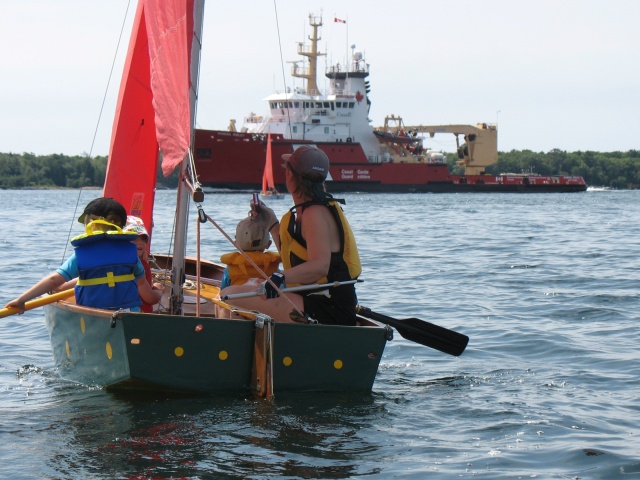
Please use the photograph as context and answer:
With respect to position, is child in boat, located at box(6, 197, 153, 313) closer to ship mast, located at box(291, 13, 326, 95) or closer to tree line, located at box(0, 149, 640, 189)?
ship mast, located at box(291, 13, 326, 95)

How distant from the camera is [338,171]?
5888cm

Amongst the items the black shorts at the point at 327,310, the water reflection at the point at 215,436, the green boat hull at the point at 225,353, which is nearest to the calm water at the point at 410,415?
the water reflection at the point at 215,436

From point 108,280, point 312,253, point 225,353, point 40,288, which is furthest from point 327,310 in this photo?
point 40,288

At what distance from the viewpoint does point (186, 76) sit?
655 centimetres

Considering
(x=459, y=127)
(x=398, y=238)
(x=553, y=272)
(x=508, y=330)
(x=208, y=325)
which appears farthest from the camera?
(x=459, y=127)

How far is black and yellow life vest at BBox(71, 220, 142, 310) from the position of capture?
612cm

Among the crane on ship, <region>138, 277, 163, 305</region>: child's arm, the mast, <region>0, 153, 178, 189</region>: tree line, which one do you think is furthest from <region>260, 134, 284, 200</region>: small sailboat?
<region>0, 153, 178, 189</region>: tree line

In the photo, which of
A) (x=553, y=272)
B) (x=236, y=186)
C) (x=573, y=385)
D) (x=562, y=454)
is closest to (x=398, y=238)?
(x=553, y=272)

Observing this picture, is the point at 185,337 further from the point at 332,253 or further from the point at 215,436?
the point at 332,253

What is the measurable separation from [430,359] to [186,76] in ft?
10.8

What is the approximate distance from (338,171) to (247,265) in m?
52.4

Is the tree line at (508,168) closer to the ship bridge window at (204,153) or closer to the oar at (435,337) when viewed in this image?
the ship bridge window at (204,153)

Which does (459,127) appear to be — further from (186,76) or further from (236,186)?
(186,76)

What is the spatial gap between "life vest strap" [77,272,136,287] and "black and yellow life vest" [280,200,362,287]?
1018 mm
